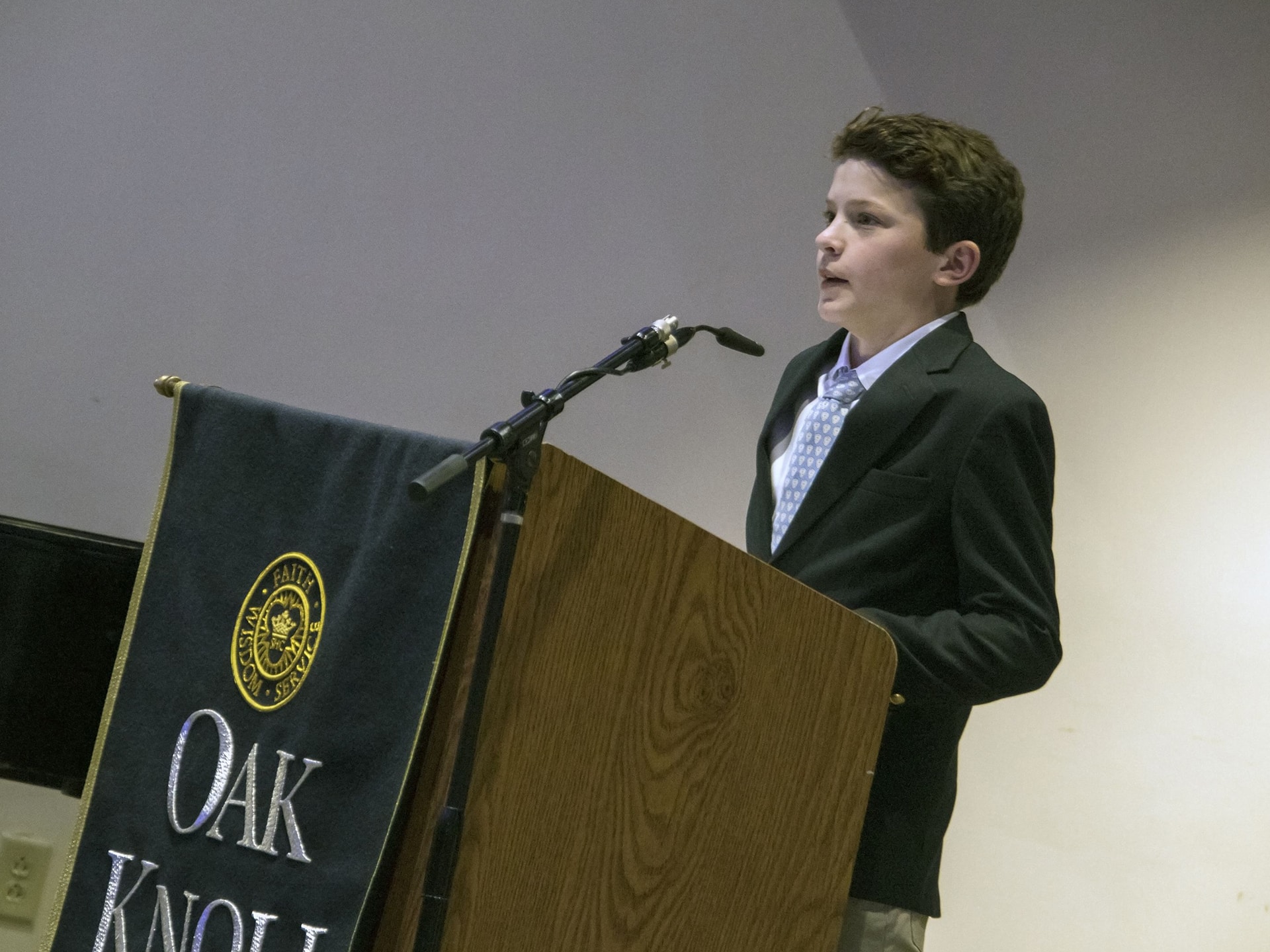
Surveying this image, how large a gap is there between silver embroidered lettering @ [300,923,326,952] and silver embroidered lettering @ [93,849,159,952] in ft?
0.59

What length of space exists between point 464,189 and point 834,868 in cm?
172

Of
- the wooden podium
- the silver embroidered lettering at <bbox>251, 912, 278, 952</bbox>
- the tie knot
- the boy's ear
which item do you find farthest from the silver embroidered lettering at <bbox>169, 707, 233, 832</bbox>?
the boy's ear

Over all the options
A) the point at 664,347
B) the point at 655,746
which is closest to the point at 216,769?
the point at 655,746

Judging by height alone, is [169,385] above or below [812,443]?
below

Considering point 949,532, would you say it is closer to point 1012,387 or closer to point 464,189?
point 1012,387

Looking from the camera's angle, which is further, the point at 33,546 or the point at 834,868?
the point at 33,546

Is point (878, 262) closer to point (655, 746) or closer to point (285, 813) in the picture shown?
A: point (655, 746)

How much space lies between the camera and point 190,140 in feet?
8.13

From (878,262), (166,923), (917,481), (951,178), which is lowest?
(166,923)

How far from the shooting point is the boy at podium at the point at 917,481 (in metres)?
1.30

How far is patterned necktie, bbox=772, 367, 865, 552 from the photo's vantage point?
1489 mm

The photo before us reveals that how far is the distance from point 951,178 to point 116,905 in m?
1.20

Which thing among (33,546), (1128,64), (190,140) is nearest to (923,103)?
(1128,64)

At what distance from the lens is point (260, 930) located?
117cm
